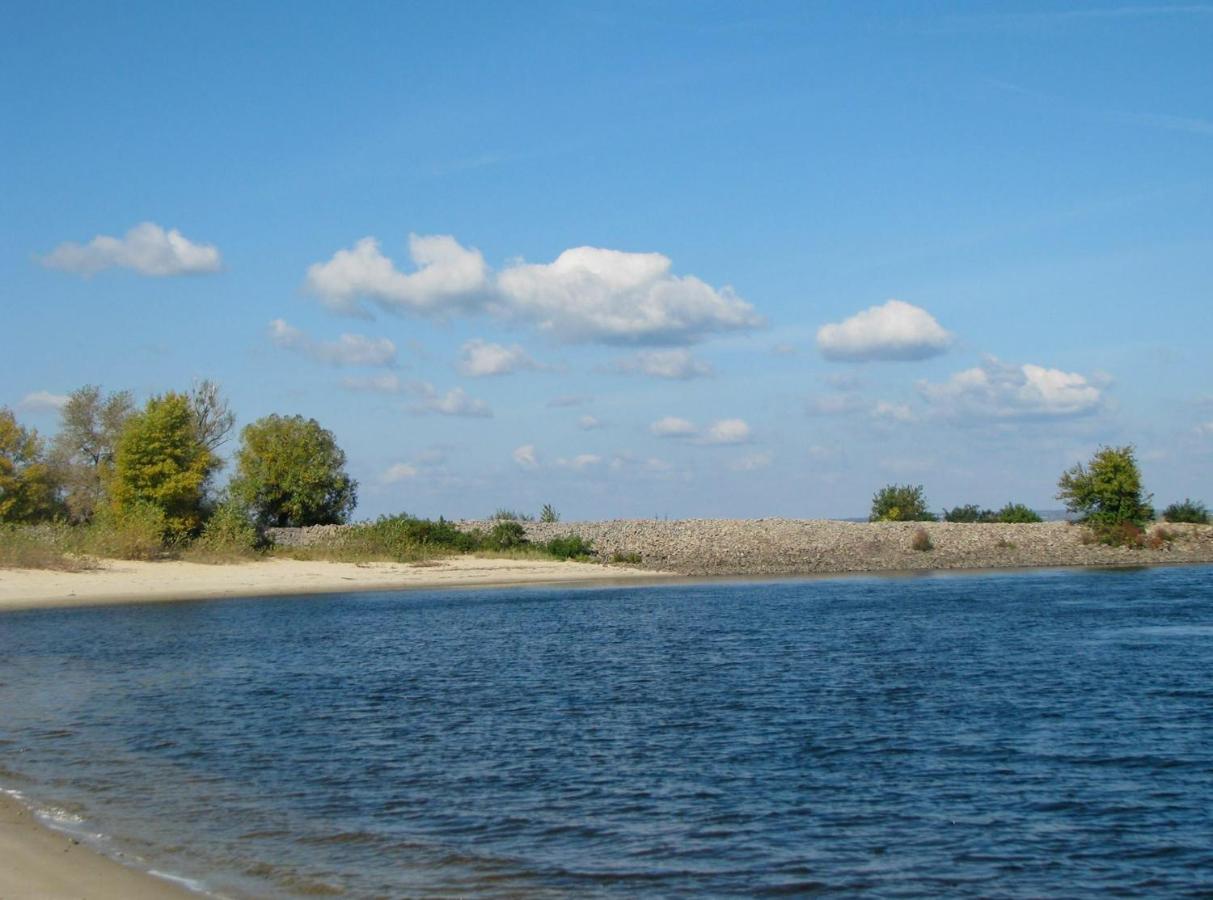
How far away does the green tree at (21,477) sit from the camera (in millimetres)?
63625

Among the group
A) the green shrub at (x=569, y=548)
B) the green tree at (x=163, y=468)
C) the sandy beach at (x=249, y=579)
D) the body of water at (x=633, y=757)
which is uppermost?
the green tree at (x=163, y=468)

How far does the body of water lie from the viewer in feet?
40.3

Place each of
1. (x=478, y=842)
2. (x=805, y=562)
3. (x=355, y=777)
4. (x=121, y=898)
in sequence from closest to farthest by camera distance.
Result: (x=121, y=898)
(x=478, y=842)
(x=355, y=777)
(x=805, y=562)

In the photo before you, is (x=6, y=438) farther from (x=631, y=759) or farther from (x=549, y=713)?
(x=631, y=759)

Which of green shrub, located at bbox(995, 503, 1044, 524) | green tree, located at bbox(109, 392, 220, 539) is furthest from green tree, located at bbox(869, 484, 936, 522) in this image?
green tree, located at bbox(109, 392, 220, 539)

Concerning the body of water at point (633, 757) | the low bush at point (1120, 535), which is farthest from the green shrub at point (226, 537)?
the low bush at point (1120, 535)

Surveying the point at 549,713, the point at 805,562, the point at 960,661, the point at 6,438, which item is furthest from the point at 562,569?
the point at 549,713

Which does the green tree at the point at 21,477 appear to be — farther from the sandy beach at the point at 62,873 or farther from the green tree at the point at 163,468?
the sandy beach at the point at 62,873

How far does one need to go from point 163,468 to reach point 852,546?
42.0 m

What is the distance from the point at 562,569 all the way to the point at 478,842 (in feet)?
174

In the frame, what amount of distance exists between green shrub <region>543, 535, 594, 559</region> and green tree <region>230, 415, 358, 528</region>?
51.4 feet

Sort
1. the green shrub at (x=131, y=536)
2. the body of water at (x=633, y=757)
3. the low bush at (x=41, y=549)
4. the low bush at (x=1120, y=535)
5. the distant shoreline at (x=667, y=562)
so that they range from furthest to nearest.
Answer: the low bush at (x=1120, y=535)
the green shrub at (x=131, y=536)
the low bush at (x=41, y=549)
the distant shoreline at (x=667, y=562)
the body of water at (x=633, y=757)

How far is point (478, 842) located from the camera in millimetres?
13156

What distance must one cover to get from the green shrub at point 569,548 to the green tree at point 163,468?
805 inches
